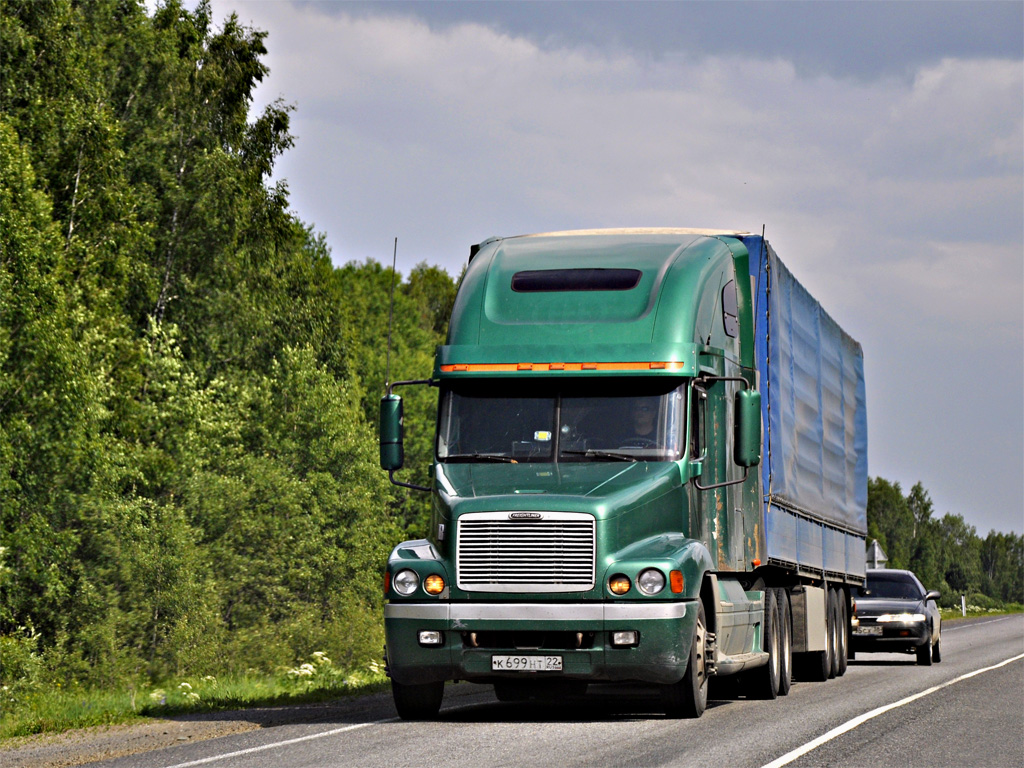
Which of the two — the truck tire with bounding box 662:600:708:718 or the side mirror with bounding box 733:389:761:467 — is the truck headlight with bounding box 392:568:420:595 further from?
the side mirror with bounding box 733:389:761:467

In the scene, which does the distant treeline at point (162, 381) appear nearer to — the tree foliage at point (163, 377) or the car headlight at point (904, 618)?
the tree foliage at point (163, 377)

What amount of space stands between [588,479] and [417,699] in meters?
2.49

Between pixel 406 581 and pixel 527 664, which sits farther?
pixel 406 581

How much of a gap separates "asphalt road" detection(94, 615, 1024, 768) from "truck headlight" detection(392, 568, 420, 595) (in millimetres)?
1120

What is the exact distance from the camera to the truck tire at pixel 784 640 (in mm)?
17234

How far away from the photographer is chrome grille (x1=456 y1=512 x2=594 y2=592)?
40.6 ft

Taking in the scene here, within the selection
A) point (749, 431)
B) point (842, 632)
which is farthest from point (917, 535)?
point (749, 431)

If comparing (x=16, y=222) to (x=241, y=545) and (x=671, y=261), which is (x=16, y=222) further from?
(x=671, y=261)

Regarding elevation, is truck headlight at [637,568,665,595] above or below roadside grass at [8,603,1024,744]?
above

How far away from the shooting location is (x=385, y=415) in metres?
13.5

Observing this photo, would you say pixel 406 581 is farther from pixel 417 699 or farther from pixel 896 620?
pixel 896 620

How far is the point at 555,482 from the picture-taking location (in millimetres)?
12781

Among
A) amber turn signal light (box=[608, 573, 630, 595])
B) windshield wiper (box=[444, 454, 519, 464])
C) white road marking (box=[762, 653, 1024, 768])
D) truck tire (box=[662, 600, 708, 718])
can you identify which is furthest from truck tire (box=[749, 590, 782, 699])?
windshield wiper (box=[444, 454, 519, 464])

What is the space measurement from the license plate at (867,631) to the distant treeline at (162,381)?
334 inches
